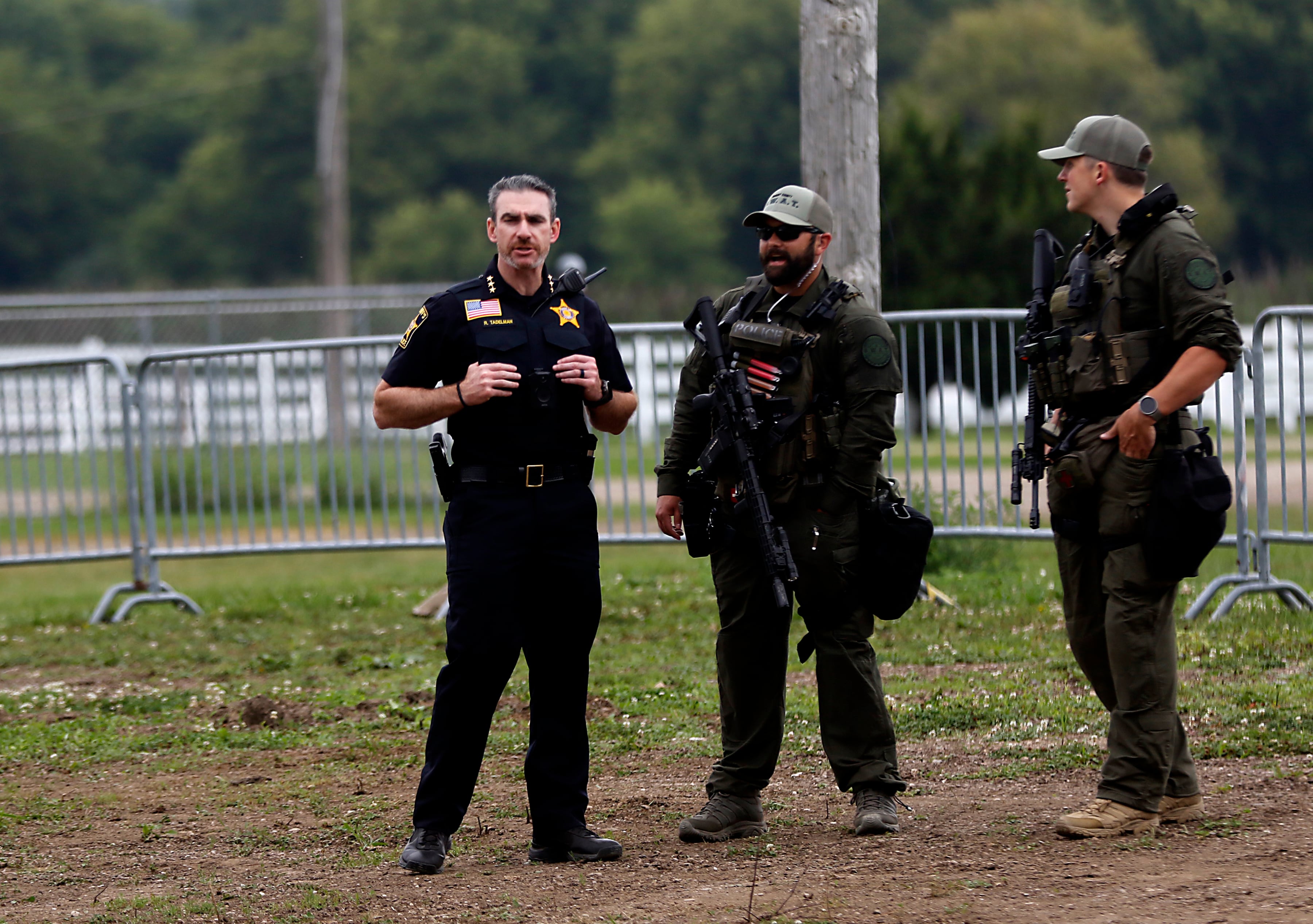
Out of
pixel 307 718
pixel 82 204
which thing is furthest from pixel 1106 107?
pixel 307 718

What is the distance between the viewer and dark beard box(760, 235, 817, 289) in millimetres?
5145

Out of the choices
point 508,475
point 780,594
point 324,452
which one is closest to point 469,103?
point 324,452

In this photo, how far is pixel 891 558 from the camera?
5.09 m

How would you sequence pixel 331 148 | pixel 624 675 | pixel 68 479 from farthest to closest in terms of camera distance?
1. pixel 331 148
2. pixel 68 479
3. pixel 624 675

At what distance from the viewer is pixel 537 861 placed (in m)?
5.02

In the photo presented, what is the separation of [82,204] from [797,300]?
2744 inches

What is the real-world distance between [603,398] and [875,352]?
0.86 m

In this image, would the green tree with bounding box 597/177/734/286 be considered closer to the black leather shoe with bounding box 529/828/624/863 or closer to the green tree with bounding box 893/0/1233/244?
the green tree with bounding box 893/0/1233/244

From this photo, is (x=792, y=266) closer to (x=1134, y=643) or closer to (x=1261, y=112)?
(x=1134, y=643)

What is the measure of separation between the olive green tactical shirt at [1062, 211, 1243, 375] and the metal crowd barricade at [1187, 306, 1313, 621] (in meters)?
3.70

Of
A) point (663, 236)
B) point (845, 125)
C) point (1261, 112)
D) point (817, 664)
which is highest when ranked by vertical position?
point (1261, 112)

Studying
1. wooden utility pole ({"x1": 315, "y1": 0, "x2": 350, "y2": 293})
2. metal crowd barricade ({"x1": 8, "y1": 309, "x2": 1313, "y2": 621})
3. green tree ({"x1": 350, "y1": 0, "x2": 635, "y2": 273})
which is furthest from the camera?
green tree ({"x1": 350, "y1": 0, "x2": 635, "y2": 273})

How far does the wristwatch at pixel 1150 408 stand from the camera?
4770 millimetres

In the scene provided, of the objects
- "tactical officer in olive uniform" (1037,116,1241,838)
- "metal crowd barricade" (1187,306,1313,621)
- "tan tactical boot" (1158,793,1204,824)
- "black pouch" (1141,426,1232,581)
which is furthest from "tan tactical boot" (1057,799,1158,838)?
"metal crowd barricade" (1187,306,1313,621)
